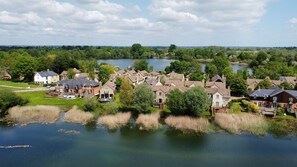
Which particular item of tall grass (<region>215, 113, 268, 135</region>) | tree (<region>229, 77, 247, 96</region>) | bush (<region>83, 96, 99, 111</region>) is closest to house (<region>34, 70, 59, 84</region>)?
bush (<region>83, 96, 99, 111</region>)

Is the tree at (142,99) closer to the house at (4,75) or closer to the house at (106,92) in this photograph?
the house at (106,92)

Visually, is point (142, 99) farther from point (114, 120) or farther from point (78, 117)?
point (78, 117)

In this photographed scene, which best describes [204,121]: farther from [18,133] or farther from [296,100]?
[18,133]

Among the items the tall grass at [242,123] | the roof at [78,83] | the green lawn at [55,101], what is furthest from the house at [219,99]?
the roof at [78,83]

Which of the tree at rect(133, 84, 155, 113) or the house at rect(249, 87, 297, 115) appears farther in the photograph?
the house at rect(249, 87, 297, 115)

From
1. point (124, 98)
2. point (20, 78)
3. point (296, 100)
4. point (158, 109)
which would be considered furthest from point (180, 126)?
point (20, 78)

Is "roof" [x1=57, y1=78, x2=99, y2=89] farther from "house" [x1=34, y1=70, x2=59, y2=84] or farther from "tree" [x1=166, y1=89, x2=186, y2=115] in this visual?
"tree" [x1=166, y1=89, x2=186, y2=115]
